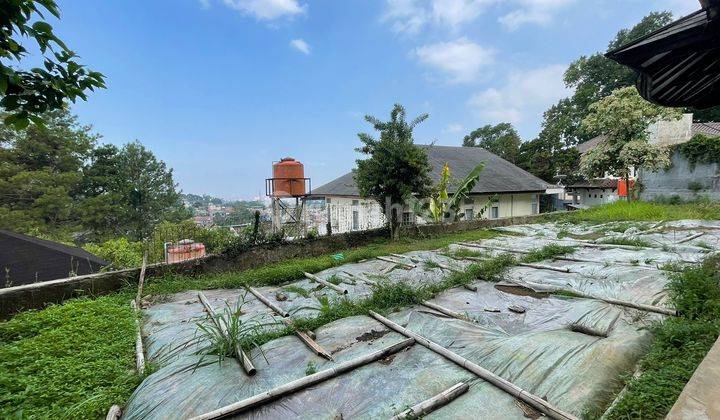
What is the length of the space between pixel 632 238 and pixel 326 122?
13.0 meters

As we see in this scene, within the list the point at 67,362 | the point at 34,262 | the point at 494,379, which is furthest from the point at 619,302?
the point at 34,262

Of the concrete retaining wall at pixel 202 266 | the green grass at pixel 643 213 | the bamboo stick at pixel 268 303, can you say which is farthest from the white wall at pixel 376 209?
the bamboo stick at pixel 268 303

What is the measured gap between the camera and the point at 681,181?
43.3 ft

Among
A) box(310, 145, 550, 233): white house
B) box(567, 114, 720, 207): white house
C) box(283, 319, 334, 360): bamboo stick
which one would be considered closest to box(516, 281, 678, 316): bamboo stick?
box(283, 319, 334, 360): bamboo stick

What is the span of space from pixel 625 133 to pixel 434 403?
50.5 feet

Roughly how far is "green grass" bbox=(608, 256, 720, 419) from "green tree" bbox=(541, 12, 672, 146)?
90.0ft

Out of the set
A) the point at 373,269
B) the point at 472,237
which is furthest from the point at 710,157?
the point at 373,269

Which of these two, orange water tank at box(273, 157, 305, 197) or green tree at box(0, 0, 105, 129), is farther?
orange water tank at box(273, 157, 305, 197)

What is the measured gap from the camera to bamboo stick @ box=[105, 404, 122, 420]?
220 cm

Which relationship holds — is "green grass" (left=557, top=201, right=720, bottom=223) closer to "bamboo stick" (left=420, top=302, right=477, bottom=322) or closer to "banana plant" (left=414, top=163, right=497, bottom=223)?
"banana plant" (left=414, top=163, right=497, bottom=223)

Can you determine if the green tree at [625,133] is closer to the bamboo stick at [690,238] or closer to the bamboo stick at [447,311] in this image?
the bamboo stick at [690,238]

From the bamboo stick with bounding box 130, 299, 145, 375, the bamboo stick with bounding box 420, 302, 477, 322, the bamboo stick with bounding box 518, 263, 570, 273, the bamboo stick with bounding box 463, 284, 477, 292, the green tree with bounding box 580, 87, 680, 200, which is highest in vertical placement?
the green tree with bounding box 580, 87, 680, 200

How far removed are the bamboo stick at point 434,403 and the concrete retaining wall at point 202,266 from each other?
5.42 m

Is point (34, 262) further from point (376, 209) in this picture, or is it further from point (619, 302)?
point (619, 302)
